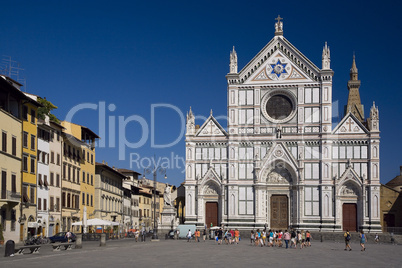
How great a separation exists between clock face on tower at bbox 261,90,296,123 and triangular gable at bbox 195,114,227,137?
5.06 metres

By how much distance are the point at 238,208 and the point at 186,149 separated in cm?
843

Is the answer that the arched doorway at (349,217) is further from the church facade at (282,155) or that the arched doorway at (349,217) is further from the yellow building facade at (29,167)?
the yellow building facade at (29,167)

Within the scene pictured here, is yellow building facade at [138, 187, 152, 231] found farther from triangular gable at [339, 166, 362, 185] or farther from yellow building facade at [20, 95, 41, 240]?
yellow building facade at [20, 95, 41, 240]

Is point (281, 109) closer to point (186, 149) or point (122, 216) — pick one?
point (186, 149)

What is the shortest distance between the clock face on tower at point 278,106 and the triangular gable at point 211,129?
5059mm

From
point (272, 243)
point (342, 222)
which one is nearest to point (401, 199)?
point (342, 222)

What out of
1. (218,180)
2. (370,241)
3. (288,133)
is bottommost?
(370,241)

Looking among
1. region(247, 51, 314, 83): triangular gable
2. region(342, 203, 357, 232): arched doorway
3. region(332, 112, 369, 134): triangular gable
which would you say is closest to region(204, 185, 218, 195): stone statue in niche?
region(247, 51, 314, 83): triangular gable

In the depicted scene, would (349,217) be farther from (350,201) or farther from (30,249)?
(30,249)

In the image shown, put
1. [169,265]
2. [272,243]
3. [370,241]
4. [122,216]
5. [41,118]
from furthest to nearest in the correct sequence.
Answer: [122,216] → [370,241] → [41,118] → [272,243] → [169,265]

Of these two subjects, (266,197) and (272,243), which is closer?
(272,243)

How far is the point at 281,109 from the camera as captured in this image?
223ft

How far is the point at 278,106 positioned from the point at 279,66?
4.27 metres

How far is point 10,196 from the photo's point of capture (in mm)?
44594
